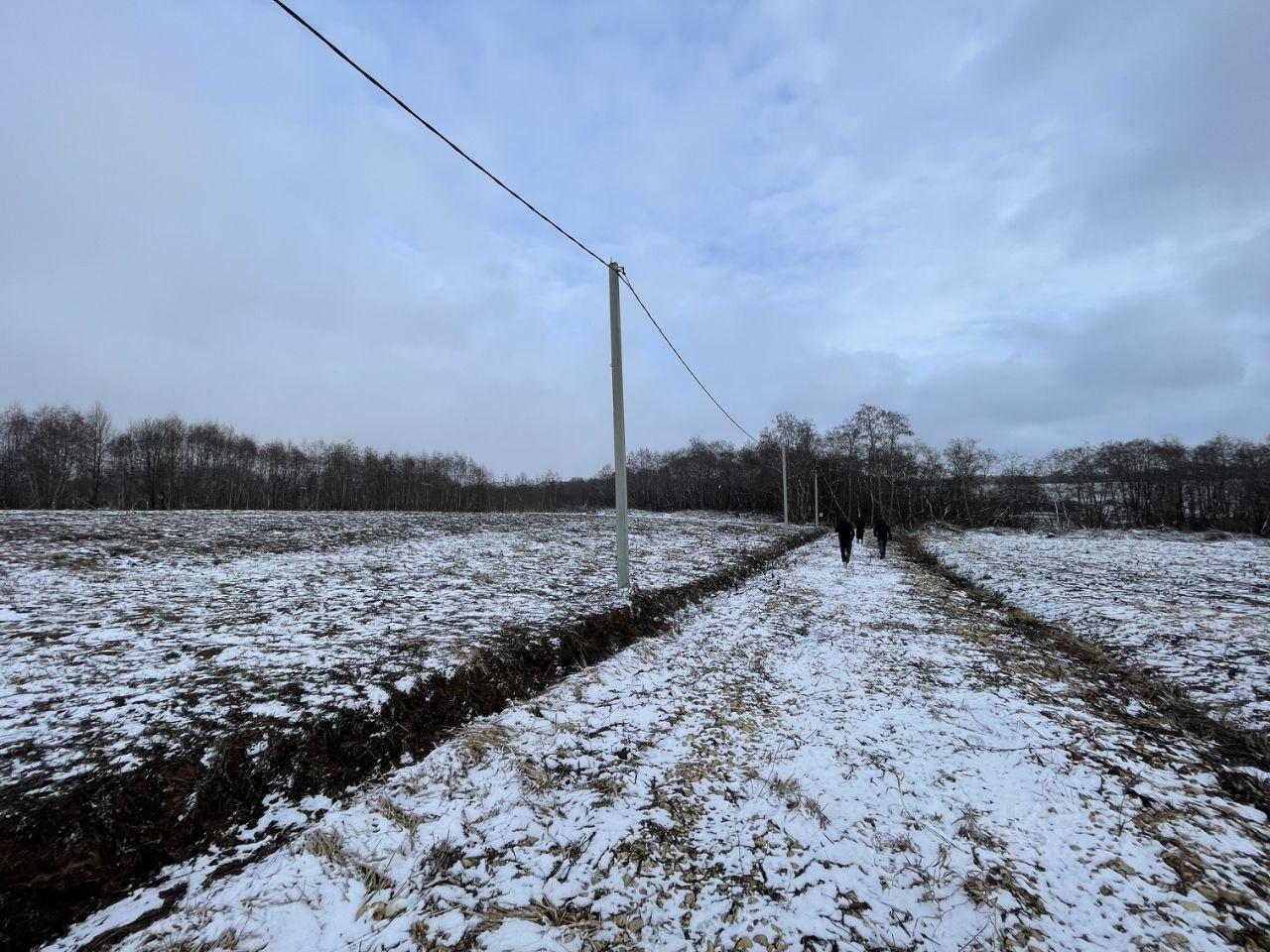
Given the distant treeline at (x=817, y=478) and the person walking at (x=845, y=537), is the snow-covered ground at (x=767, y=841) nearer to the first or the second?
the person walking at (x=845, y=537)

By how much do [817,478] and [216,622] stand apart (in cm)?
5783

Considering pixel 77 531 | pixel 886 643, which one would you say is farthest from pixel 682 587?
pixel 77 531

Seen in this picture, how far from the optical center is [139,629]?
725cm

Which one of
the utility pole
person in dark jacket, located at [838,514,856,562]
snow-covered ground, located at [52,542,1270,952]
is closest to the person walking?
person in dark jacket, located at [838,514,856,562]

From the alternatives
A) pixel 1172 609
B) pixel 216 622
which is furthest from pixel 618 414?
pixel 1172 609

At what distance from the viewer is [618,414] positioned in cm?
1186

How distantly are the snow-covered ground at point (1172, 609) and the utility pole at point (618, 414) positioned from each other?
30.3ft

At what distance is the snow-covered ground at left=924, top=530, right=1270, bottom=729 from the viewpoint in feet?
22.0

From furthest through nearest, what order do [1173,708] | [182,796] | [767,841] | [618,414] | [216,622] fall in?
[618,414] → [216,622] → [1173,708] → [182,796] → [767,841]

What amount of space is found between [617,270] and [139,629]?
11.2m

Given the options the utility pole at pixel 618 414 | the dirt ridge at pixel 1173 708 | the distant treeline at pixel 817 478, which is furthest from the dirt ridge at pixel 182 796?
the distant treeline at pixel 817 478

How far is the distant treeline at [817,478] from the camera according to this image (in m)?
58.5

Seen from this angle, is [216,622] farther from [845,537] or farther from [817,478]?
[817,478]

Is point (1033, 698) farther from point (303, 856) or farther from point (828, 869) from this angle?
point (303, 856)
